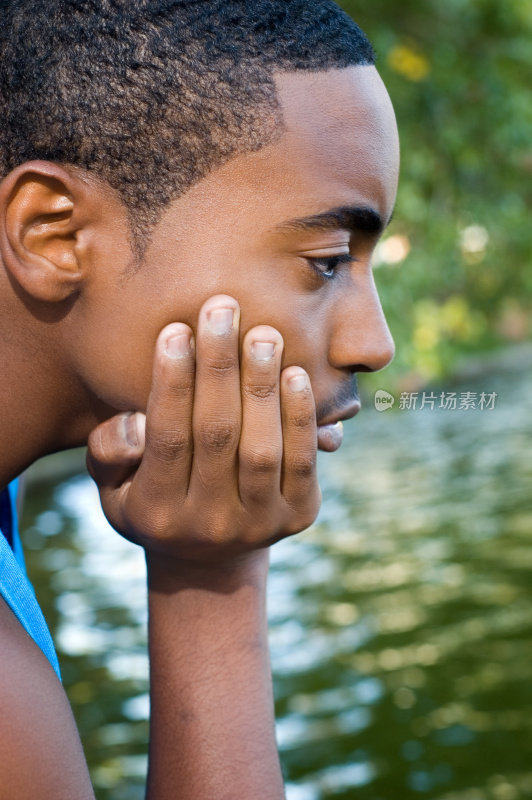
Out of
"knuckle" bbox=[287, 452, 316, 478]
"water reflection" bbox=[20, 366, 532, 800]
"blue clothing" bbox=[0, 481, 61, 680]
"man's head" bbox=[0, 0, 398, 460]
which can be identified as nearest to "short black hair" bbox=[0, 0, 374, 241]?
"man's head" bbox=[0, 0, 398, 460]

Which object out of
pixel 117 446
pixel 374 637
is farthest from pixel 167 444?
pixel 374 637

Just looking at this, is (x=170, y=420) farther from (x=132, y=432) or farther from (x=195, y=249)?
(x=195, y=249)

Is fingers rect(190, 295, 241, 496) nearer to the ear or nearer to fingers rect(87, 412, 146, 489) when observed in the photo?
fingers rect(87, 412, 146, 489)

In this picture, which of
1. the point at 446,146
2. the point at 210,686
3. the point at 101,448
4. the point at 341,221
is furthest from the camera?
the point at 446,146

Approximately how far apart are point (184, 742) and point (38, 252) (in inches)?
37.8

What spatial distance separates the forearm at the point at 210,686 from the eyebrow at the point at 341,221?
2.29 feet

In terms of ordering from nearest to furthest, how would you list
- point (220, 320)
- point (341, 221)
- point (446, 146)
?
1. point (220, 320)
2. point (341, 221)
3. point (446, 146)

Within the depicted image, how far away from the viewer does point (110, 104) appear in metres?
1.91

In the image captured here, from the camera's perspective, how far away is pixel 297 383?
185 centimetres

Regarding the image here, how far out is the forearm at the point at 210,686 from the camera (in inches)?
80.5

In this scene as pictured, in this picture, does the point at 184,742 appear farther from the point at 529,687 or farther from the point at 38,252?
the point at 529,687

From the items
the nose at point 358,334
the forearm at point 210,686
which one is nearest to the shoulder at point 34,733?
the forearm at point 210,686

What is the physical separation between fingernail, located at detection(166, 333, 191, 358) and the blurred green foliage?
5.24 metres

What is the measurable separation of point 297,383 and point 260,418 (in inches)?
3.4
